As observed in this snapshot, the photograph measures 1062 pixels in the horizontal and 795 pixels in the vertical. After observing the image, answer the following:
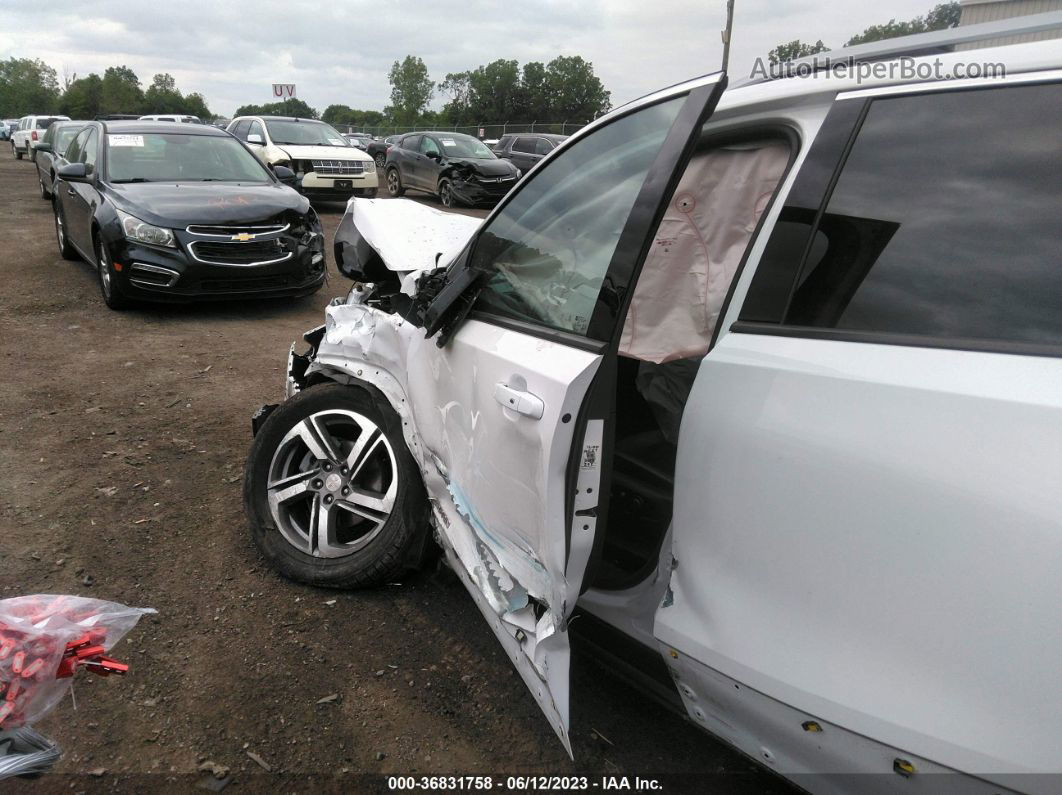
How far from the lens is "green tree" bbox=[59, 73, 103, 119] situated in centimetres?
7869

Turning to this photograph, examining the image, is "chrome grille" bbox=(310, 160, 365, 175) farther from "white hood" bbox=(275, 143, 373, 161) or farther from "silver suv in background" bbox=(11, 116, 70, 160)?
"silver suv in background" bbox=(11, 116, 70, 160)

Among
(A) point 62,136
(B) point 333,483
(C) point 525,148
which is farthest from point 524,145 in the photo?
(B) point 333,483

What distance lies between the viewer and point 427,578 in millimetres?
2980

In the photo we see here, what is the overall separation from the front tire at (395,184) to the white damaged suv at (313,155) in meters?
3.35

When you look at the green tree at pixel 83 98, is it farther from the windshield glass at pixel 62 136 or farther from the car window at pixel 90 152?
the car window at pixel 90 152

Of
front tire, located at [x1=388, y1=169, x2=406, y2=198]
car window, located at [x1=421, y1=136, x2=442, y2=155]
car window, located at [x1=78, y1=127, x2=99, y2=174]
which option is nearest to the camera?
car window, located at [x1=78, y1=127, x2=99, y2=174]

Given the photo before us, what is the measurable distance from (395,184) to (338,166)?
462 centimetres

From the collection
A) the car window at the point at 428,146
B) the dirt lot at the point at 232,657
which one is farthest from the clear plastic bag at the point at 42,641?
the car window at the point at 428,146

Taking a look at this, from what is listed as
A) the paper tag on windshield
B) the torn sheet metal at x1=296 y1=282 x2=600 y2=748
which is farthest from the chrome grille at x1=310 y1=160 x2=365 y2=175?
the torn sheet metal at x1=296 y1=282 x2=600 y2=748

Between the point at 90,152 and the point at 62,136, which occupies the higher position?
the point at 90,152

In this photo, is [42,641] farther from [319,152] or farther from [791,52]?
[319,152]

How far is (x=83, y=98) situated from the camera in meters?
79.0

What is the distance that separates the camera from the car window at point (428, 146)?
53.2 feet

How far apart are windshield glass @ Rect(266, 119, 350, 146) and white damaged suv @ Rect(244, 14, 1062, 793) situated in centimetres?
1281
